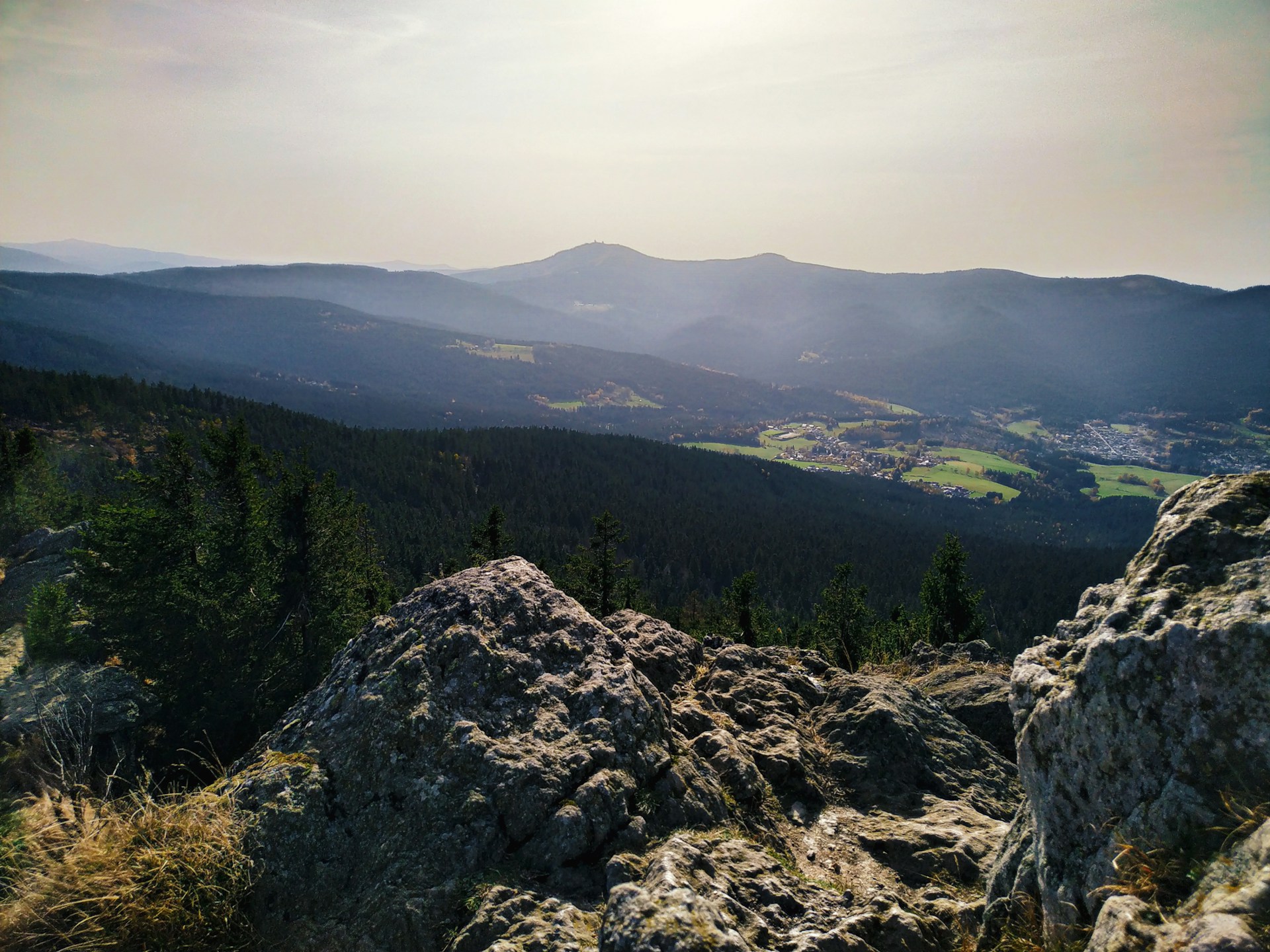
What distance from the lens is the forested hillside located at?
330 feet

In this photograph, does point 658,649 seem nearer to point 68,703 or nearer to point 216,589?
point 216,589

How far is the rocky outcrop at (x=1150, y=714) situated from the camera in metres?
5.52

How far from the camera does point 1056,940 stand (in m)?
6.05

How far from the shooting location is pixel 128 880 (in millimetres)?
6395

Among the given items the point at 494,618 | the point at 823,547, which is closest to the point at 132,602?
the point at 494,618

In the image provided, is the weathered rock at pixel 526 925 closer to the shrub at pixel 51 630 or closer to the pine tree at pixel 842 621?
the shrub at pixel 51 630

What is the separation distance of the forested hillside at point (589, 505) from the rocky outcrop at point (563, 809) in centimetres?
6945

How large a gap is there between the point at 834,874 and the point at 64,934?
10075 mm

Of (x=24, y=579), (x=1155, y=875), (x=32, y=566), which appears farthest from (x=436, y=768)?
(x=32, y=566)

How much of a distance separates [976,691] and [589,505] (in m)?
138

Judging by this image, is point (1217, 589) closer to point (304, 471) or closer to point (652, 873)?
point (652, 873)

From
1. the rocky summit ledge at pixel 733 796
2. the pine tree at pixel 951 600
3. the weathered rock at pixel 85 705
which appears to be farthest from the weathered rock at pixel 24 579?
the pine tree at pixel 951 600

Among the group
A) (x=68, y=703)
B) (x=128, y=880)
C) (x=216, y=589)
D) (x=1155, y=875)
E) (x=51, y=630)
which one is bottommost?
(x=68, y=703)

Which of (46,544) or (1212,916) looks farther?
(46,544)
